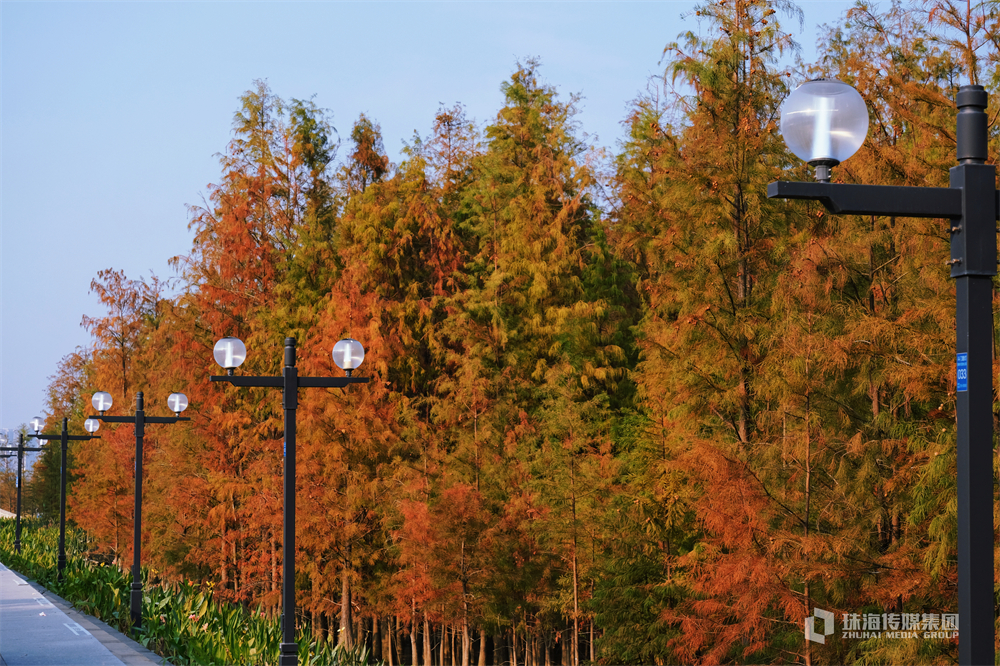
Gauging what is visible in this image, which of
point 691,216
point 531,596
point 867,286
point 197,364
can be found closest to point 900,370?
point 867,286

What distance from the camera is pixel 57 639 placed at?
47.7ft

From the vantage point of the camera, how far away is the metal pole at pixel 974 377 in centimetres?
388

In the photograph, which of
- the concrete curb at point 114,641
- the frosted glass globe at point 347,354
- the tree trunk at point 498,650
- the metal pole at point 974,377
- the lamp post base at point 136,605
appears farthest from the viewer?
the tree trunk at point 498,650

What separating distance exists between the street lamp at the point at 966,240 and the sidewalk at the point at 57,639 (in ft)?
36.5

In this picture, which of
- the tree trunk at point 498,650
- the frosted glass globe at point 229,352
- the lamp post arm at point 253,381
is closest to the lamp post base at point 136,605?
the frosted glass globe at point 229,352

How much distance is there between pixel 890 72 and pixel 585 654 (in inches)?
656

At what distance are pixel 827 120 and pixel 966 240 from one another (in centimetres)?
73

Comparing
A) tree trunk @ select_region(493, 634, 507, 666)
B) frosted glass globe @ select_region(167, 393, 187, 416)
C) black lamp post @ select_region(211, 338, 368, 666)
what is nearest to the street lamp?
black lamp post @ select_region(211, 338, 368, 666)

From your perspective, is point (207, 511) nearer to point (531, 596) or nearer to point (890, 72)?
point (531, 596)

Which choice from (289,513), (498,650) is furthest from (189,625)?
(498,650)

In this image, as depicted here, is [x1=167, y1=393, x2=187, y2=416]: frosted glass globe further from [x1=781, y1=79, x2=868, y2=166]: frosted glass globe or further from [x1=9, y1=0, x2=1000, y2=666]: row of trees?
[x1=781, y1=79, x2=868, y2=166]: frosted glass globe

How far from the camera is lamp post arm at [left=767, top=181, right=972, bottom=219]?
13.5ft

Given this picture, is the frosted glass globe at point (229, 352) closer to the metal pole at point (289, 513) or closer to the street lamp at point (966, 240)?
the metal pole at point (289, 513)

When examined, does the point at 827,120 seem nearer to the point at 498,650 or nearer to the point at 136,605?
the point at 136,605
